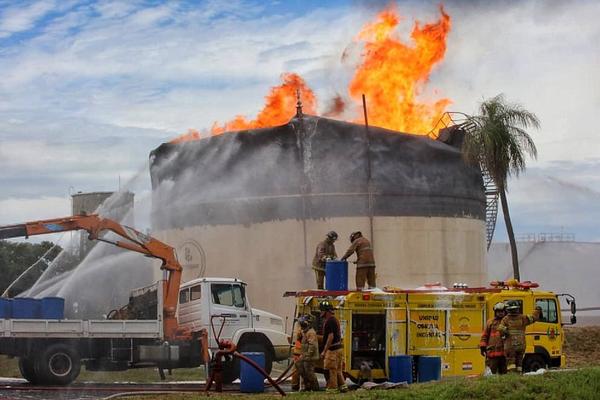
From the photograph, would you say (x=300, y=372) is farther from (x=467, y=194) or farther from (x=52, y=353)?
(x=467, y=194)

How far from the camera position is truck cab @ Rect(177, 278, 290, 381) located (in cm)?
2323

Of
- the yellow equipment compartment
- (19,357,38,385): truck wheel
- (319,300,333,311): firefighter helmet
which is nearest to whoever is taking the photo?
(319,300,333,311): firefighter helmet

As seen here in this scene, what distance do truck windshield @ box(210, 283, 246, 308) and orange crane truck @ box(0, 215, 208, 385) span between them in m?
0.97

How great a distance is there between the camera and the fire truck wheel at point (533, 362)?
858 inches

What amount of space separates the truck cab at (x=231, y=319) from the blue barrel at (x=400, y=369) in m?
4.08

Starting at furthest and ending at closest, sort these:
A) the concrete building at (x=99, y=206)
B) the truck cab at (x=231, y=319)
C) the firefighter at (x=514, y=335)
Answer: the concrete building at (x=99, y=206)
the truck cab at (x=231, y=319)
the firefighter at (x=514, y=335)

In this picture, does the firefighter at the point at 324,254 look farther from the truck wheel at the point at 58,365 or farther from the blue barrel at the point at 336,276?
the truck wheel at the point at 58,365

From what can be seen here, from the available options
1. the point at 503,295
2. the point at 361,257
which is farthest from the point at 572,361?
the point at 361,257

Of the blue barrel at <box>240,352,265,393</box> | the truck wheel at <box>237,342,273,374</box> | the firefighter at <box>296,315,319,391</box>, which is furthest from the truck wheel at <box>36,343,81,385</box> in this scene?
the firefighter at <box>296,315,319,391</box>

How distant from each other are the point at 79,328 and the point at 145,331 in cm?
163

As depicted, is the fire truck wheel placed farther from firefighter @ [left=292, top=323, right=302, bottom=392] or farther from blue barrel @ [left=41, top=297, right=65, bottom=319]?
blue barrel @ [left=41, top=297, right=65, bottom=319]

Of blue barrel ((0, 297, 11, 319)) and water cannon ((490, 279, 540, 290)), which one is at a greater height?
water cannon ((490, 279, 540, 290))

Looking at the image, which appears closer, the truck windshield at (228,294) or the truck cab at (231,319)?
the truck cab at (231,319)

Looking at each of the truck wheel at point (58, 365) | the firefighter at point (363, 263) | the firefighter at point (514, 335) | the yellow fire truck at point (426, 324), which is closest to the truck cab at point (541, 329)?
the yellow fire truck at point (426, 324)
